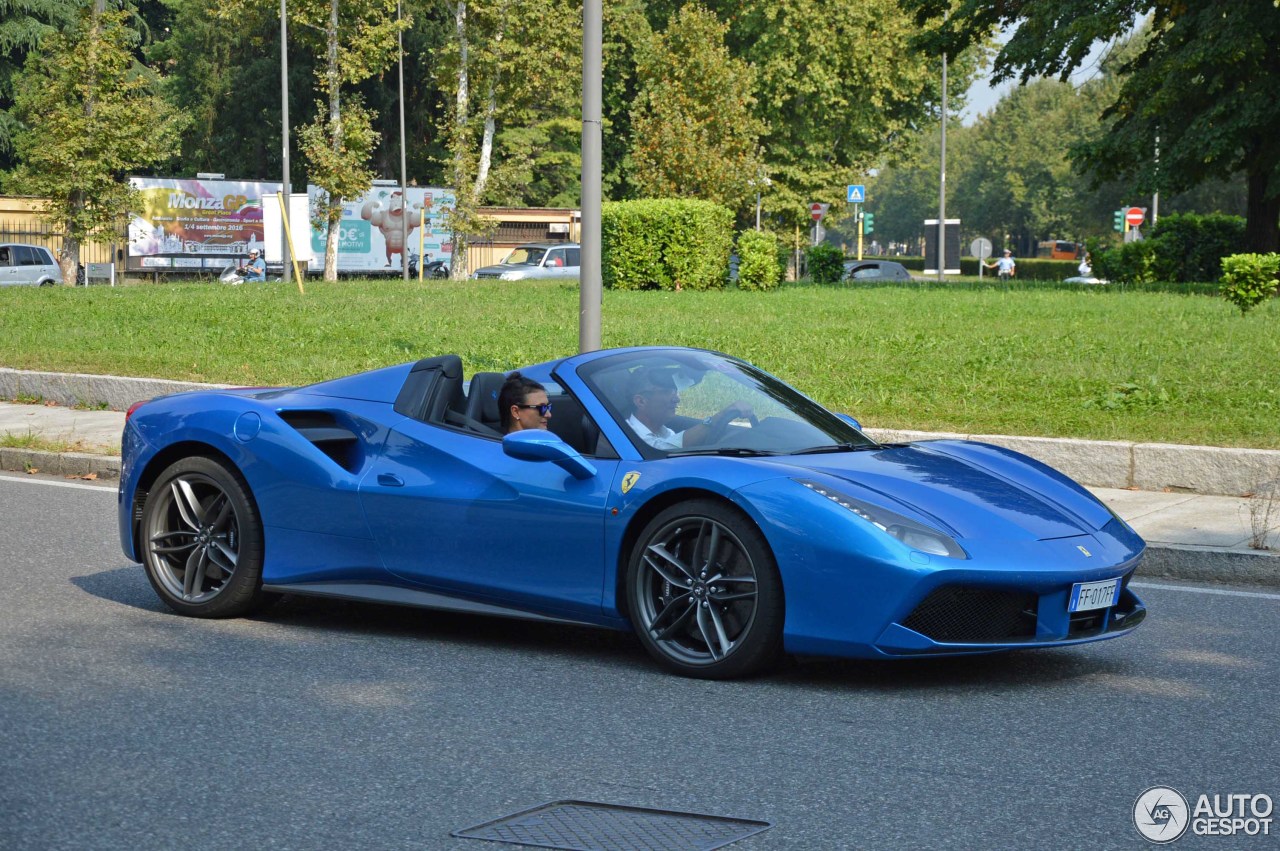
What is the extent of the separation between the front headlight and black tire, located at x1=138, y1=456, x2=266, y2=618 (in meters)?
2.76

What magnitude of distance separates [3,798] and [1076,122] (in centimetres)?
11651

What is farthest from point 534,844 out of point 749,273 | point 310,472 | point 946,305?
point 749,273

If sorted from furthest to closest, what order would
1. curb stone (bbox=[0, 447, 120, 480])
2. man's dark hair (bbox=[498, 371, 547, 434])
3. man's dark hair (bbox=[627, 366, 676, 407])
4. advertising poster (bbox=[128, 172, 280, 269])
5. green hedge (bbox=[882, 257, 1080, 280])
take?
1. green hedge (bbox=[882, 257, 1080, 280])
2. advertising poster (bbox=[128, 172, 280, 269])
3. curb stone (bbox=[0, 447, 120, 480])
4. man's dark hair (bbox=[498, 371, 547, 434])
5. man's dark hair (bbox=[627, 366, 676, 407])

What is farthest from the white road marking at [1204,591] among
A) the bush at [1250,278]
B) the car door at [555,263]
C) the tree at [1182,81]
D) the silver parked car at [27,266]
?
the silver parked car at [27,266]

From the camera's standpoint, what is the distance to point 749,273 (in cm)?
2895

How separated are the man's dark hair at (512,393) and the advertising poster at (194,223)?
156ft

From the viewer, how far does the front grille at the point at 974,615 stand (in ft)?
18.2

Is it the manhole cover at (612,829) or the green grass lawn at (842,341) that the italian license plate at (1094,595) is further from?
the green grass lawn at (842,341)

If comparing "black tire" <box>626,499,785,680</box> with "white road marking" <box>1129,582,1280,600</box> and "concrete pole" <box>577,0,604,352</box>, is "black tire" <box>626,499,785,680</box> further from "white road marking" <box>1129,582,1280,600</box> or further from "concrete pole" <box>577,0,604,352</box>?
"concrete pole" <box>577,0,604,352</box>

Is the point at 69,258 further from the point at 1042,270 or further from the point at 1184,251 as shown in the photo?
the point at 1042,270

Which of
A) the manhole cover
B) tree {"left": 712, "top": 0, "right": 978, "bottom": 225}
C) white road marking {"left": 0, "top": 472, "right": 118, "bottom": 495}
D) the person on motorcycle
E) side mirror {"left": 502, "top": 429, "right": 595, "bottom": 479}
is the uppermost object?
tree {"left": 712, "top": 0, "right": 978, "bottom": 225}

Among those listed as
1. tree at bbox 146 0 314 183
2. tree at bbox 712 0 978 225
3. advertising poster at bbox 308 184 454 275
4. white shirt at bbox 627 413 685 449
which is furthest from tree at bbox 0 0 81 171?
white shirt at bbox 627 413 685 449

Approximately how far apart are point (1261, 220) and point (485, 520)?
27670 mm

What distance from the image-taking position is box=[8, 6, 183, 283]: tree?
38.4 meters
